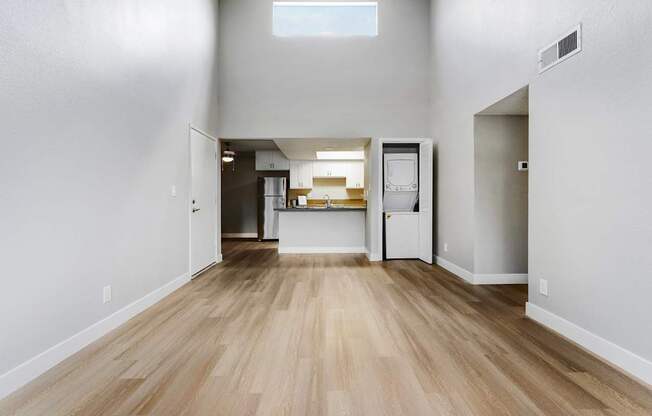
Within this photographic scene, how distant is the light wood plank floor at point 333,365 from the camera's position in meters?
1.61

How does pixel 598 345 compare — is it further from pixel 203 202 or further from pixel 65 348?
pixel 203 202

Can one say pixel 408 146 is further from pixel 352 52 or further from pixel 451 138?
pixel 352 52

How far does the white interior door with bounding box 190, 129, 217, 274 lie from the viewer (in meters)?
4.39

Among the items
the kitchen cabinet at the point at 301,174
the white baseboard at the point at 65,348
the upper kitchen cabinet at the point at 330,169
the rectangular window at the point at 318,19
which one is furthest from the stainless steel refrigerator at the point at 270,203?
the white baseboard at the point at 65,348

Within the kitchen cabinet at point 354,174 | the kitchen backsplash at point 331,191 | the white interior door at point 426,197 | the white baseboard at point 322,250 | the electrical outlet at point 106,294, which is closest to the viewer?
the electrical outlet at point 106,294

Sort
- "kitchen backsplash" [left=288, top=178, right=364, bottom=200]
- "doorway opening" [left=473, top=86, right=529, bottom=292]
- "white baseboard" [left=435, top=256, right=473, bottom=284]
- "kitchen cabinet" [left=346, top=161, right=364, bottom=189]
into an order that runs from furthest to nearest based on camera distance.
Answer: "kitchen backsplash" [left=288, top=178, right=364, bottom=200] → "kitchen cabinet" [left=346, top=161, right=364, bottom=189] → "white baseboard" [left=435, top=256, right=473, bottom=284] → "doorway opening" [left=473, top=86, right=529, bottom=292]

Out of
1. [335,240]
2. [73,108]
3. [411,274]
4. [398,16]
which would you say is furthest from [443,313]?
[398,16]

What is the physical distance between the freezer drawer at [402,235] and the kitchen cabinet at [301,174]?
3421 mm

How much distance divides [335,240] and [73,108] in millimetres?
4868

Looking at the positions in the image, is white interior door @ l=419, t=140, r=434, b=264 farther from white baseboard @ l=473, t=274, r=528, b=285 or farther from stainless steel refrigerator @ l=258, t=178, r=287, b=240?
stainless steel refrigerator @ l=258, t=178, r=287, b=240

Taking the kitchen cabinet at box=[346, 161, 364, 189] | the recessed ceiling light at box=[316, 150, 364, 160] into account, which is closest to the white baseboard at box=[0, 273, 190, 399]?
the recessed ceiling light at box=[316, 150, 364, 160]

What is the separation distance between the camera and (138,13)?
2994 mm

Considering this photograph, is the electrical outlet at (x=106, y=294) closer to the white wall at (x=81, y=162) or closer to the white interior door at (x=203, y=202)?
the white wall at (x=81, y=162)

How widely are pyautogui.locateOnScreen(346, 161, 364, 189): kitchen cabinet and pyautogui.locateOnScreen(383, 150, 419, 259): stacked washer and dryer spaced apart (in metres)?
2.84
